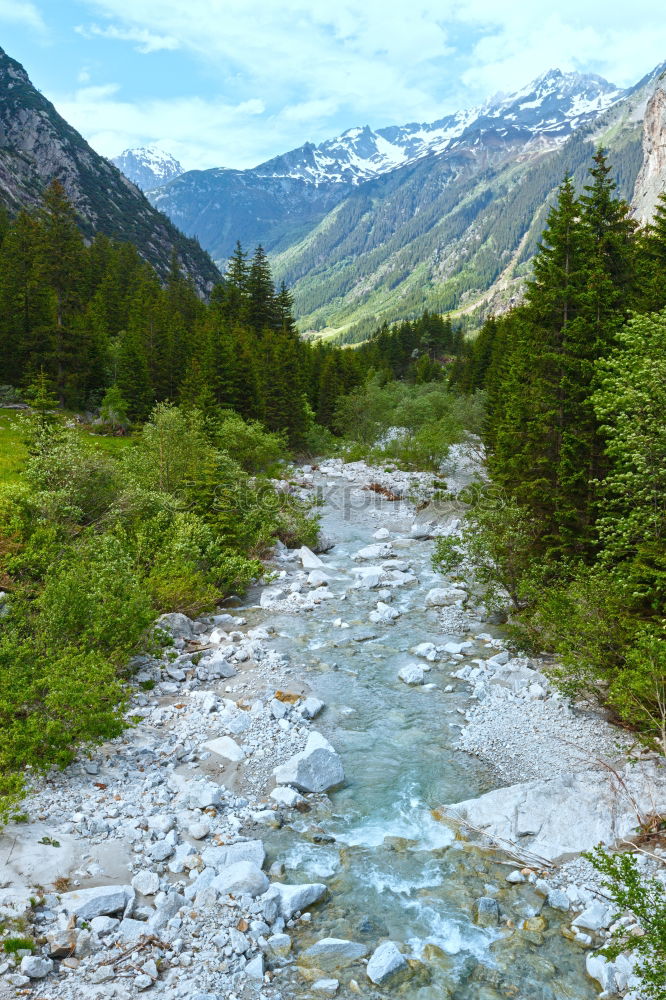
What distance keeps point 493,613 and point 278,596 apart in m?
7.68

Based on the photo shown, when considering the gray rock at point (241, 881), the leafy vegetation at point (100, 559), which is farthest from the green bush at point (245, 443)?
the gray rock at point (241, 881)

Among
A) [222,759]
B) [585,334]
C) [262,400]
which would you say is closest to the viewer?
[222,759]

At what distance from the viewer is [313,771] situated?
10656 mm

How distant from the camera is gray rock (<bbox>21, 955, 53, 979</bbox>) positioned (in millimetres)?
6199

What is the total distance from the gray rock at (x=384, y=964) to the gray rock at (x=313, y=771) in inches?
139

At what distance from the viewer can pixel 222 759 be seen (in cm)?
1107

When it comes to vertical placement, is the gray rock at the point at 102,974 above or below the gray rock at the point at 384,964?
above

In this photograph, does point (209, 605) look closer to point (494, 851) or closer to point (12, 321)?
point (494, 851)

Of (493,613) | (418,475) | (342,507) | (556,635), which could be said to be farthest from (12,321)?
(556,635)

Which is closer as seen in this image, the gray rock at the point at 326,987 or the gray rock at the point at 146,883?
the gray rock at the point at 326,987

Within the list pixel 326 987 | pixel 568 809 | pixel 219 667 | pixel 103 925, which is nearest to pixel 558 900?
pixel 568 809

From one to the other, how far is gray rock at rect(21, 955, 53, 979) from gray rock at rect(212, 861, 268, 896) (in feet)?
7.32

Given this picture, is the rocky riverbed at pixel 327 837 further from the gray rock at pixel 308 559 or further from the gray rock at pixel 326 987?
the gray rock at pixel 308 559

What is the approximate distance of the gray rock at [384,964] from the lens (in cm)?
689
